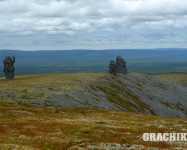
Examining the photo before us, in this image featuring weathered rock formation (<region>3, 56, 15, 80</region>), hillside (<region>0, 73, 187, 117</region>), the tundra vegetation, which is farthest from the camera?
weathered rock formation (<region>3, 56, 15, 80</region>)

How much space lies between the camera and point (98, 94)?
9594 centimetres

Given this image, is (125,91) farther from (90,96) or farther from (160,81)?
(160,81)

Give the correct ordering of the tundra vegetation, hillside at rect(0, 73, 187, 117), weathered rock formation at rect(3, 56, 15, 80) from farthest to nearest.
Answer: weathered rock formation at rect(3, 56, 15, 80)
hillside at rect(0, 73, 187, 117)
the tundra vegetation

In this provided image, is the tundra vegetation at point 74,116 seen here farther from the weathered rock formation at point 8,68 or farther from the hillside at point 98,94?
the weathered rock formation at point 8,68

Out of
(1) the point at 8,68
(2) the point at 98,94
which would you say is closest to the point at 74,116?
(2) the point at 98,94

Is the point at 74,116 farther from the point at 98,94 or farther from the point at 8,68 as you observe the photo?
the point at 8,68

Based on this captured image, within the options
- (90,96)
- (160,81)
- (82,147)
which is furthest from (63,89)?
(160,81)

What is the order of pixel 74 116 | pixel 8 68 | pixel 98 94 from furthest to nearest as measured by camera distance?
pixel 8 68 < pixel 98 94 < pixel 74 116

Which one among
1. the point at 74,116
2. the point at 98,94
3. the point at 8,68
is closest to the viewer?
the point at 74,116

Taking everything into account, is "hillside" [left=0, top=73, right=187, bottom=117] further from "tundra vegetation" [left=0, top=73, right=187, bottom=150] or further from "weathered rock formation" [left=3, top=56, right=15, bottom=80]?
"weathered rock formation" [left=3, top=56, right=15, bottom=80]

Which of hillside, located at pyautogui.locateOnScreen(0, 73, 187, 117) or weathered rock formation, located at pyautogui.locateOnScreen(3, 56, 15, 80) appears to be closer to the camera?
hillside, located at pyautogui.locateOnScreen(0, 73, 187, 117)

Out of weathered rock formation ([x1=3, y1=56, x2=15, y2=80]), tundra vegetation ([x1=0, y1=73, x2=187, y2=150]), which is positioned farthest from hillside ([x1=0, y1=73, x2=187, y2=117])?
weathered rock formation ([x1=3, y1=56, x2=15, y2=80])

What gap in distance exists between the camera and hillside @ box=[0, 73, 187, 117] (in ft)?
242

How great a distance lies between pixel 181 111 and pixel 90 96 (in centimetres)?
6641
